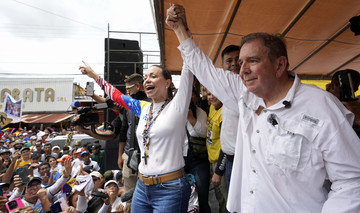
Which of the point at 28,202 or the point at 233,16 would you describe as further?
the point at 28,202

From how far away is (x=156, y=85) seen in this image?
6.38 feet

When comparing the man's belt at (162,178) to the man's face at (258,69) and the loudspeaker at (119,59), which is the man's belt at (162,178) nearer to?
the man's face at (258,69)

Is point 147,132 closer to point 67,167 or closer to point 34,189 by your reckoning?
point 67,167

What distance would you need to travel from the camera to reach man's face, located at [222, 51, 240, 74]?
7.18ft

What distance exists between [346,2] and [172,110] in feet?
10.3

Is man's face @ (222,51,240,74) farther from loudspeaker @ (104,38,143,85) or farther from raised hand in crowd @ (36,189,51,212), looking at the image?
loudspeaker @ (104,38,143,85)

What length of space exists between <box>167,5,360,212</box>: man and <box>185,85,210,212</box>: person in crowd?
3.59 feet

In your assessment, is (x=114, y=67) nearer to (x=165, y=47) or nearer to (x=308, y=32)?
(x=165, y=47)

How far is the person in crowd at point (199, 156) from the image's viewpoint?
2.48 meters

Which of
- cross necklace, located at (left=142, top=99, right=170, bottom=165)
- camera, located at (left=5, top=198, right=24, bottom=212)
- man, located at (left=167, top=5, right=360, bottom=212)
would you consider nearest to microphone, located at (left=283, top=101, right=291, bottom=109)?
man, located at (left=167, top=5, right=360, bottom=212)

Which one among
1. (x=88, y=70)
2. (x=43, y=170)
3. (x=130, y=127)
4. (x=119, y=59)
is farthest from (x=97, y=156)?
(x=88, y=70)

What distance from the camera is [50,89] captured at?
3272cm

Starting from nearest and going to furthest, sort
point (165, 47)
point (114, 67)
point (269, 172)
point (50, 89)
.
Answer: point (269, 172), point (165, 47), point (114, 67), point (50, 89)

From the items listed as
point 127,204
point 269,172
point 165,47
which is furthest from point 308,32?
point 127,204
